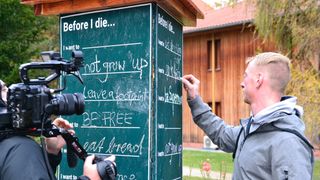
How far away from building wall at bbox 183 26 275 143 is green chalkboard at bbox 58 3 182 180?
20.4 metres

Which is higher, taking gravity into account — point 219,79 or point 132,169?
point 219,79

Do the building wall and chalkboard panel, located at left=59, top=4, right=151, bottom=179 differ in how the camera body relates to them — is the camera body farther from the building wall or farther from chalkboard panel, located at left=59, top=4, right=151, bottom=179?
the building wall

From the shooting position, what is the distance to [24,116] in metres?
2.46

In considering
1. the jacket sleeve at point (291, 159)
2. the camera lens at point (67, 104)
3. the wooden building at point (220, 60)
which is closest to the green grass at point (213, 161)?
the wooden building at point (220, 60)

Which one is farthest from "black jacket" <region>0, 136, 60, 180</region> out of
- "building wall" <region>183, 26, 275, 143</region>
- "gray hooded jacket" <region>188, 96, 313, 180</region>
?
"building wall" <region>183, 26, 275, 143</region>

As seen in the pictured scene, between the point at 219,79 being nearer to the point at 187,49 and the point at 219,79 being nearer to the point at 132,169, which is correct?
the point at 187,49

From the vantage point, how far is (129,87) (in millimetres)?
4047

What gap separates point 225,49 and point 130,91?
22047 millimetres

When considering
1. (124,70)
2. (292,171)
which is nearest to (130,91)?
(124,70)

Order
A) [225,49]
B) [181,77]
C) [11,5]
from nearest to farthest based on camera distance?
[181,77] < [11,5] < [225,49]

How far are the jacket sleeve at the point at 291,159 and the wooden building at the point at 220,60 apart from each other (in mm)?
21586

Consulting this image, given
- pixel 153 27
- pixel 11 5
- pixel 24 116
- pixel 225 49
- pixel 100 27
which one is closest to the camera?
pixel 24 116

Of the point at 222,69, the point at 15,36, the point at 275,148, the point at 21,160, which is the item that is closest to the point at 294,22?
the point at 15,36

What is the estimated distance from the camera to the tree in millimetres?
11172
